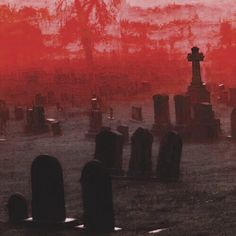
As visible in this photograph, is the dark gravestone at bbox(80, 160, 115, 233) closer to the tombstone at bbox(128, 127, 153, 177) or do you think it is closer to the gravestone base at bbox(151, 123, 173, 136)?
the tombstone at bbox(128, 127, 153, 177)

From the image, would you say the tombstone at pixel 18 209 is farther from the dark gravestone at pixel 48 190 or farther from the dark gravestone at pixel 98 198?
the dark gravestone at pixel 98 198

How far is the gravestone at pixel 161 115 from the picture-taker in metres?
21.8

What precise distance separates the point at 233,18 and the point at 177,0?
29.3 ft

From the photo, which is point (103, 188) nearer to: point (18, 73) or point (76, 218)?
point (76, 218)

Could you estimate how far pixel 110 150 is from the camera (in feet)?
45.4

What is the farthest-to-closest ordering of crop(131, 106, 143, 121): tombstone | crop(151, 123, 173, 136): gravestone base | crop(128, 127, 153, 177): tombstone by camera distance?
crop(131, 106, 143, 121): tombstone
crop(151, 123, 173, 136): gravestone base
crop(128, 127, 153, 177): tombstone

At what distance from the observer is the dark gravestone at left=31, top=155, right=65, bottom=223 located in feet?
31.4

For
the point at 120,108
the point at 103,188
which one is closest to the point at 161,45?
the point at 120,108

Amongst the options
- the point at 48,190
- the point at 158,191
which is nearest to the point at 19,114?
the point at 158,191

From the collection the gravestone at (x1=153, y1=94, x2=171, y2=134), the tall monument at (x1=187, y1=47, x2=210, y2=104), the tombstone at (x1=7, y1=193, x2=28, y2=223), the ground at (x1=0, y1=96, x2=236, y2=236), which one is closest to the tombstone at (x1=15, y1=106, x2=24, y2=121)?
the ground at (x1=0, y1=96, x2=236, y2=236)

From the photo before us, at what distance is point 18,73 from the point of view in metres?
51.2

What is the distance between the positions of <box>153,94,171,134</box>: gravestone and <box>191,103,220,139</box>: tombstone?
134cm

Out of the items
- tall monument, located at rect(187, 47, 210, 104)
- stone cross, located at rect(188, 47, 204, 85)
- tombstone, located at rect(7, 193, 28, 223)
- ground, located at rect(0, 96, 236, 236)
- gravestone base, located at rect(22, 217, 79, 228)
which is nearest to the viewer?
ground, located at rect(0, 96, 236, 236)

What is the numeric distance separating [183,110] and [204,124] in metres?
1.22
